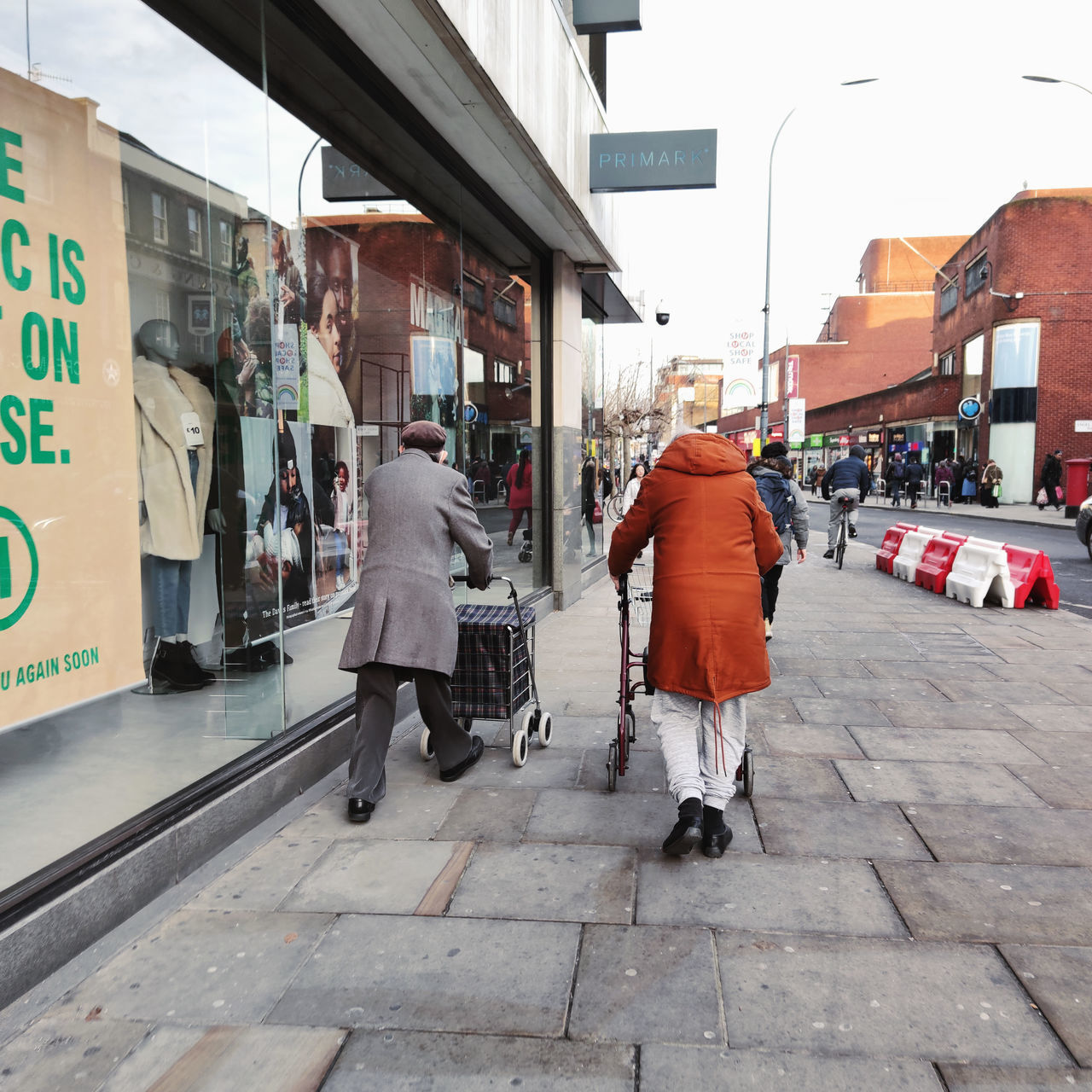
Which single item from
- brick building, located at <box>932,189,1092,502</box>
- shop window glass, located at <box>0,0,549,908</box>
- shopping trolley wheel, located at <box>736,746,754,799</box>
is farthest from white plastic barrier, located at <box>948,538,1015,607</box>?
brick building, located at <box>932,189,1092,502</box>

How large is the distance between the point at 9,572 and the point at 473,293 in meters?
5.74

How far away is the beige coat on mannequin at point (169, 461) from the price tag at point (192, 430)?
22 mm

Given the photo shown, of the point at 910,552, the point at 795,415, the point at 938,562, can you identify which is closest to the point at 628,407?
the point at 795,415

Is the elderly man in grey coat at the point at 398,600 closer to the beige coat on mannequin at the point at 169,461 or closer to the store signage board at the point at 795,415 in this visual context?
the beige coat on mannequin at the point at 169,461

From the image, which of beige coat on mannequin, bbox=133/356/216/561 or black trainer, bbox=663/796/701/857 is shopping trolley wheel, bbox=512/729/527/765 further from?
beige coat on mannequin, bbox=133/356/216/561

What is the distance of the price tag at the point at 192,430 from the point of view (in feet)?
15.4

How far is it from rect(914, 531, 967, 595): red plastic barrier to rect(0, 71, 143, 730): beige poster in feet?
34.9

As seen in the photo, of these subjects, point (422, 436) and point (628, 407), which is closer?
point (422, 436)

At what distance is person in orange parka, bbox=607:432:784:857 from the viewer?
3.86 m

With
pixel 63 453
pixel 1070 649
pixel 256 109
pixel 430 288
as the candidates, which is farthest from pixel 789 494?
pixel 63 453

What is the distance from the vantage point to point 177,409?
15.2 feet

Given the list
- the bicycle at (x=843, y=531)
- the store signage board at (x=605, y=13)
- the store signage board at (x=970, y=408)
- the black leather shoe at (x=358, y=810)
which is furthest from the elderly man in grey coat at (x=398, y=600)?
the store signage board at (x=970, y=408)

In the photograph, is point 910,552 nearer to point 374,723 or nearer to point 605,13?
point 605,13

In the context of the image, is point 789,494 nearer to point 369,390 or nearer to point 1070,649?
point 1070,649
